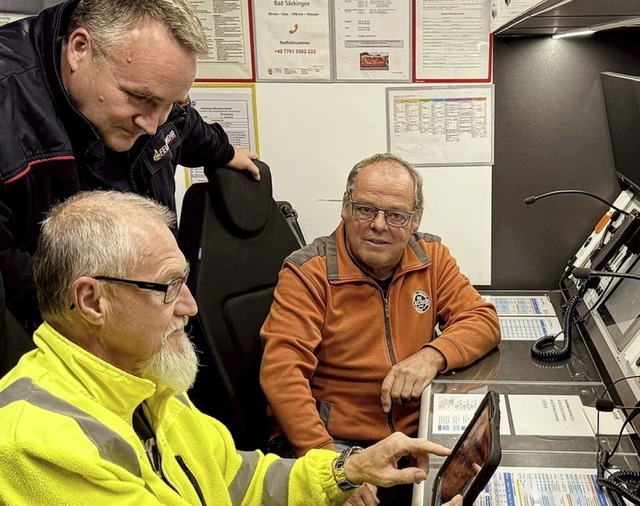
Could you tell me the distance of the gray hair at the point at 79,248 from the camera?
969mm

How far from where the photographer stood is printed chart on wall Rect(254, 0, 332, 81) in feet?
7.30

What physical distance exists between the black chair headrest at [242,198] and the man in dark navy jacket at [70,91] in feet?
1.07

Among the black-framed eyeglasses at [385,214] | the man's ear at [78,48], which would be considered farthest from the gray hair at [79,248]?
the black-framed eyeglasses at [385,214]

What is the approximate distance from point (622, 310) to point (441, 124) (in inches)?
34.3

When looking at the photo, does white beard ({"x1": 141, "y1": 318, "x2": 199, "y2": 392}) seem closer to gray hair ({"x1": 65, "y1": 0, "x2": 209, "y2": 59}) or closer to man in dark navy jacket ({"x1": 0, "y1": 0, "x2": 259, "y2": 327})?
man in dark navy jacket ({"x1": 0, "y1": 0, "x2": 259, "y2": 327})

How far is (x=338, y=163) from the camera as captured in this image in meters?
2.36

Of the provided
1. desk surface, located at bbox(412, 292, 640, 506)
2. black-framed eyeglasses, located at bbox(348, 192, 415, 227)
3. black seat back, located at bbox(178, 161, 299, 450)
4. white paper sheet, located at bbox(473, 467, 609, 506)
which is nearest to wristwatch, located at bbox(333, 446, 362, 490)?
desk surface, located at bbox(412, 292, 640, 506)

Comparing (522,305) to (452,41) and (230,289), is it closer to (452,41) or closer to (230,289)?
(452,41)

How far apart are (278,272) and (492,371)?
0.64 m

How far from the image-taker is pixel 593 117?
7.27 feet

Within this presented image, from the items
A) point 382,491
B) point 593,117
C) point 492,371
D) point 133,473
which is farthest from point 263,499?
point 593,117

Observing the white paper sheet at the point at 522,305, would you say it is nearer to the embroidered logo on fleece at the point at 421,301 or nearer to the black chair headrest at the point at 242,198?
the embroidered logo on fleece at the point at 421,301

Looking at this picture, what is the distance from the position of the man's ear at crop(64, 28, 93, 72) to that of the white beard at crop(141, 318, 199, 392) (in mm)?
593

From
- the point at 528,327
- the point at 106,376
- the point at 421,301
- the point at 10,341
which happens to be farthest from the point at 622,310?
the point at 10,341
